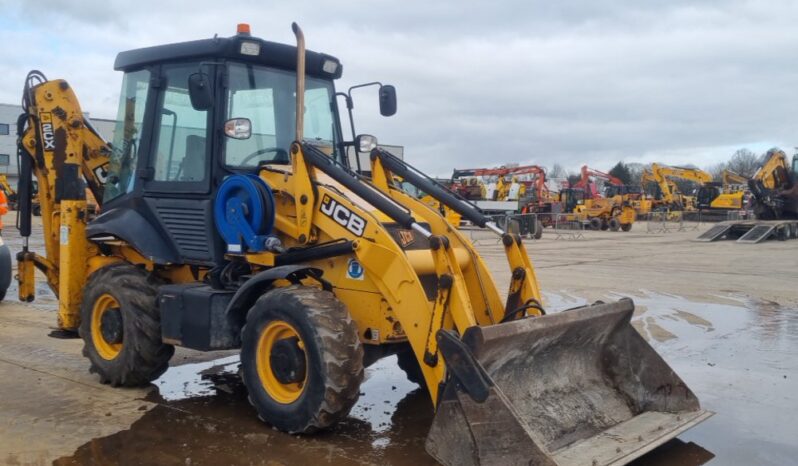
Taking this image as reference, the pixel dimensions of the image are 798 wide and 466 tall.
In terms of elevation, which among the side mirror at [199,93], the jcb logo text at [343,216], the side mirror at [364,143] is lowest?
the jcb logo text at [343,216]

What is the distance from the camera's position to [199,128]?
20.5 ft

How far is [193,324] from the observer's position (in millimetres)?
5879

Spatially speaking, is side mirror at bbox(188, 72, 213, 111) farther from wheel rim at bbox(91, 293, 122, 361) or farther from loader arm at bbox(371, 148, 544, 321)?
wheel rim at bbox(91, 293, 122, 361)

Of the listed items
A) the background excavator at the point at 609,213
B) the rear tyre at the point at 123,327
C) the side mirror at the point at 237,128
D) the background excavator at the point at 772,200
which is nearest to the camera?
the side mirror at the point at 237,128

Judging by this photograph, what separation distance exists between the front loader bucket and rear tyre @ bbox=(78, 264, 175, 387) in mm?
2985

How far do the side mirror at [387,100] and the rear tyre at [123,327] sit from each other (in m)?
2.56

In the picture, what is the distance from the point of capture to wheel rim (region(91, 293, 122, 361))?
6.58m

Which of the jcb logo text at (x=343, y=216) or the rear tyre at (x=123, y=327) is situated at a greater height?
the jcb logo text at (x=343, y=216)

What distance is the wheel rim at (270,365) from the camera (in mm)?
5250

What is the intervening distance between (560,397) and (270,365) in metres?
2.01

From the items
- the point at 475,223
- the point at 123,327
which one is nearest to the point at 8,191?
the point at 123,327

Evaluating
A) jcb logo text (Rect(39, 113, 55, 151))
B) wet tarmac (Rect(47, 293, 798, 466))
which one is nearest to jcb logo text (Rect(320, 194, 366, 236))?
wet tarmac (Rect(47, 293, 798, 466))

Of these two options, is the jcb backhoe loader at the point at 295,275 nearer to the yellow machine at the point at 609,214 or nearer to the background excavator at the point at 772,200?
the background excavator at the point at 772,200

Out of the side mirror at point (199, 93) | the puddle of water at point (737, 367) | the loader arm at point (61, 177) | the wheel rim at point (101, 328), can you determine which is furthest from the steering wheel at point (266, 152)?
the puddle of water at point (737, 367)
